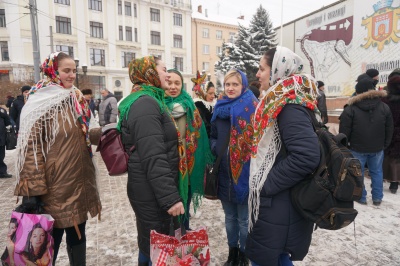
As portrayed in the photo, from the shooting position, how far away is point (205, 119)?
354cm

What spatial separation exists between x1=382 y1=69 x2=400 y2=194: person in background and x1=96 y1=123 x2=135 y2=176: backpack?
4.74 metres

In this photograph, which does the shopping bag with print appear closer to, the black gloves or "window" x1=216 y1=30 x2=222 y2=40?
the black gloves

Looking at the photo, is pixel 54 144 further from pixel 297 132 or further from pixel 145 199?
pixel 297 132

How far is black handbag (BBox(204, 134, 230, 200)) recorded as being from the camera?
2.77 metres

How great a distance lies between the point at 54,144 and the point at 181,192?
3.56 ft

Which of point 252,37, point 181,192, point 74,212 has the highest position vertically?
point 252,37

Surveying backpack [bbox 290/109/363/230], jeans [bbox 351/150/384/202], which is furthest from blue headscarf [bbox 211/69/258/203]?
jeans [bbox 351/150/384/202]

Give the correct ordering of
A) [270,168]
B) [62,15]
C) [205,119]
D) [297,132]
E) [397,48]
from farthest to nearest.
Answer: [62,15] → [397,48] → [205,119] → [270,168] → [297,132]

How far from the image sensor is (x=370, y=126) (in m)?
4.35

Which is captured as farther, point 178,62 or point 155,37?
point 178,62

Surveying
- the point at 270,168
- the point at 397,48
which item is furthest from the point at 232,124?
the point at 397,48

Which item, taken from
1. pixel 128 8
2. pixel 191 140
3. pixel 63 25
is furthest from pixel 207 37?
pixel 191 140

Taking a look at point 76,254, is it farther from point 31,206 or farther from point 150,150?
point 150,150

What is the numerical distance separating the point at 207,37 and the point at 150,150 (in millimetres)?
44854
